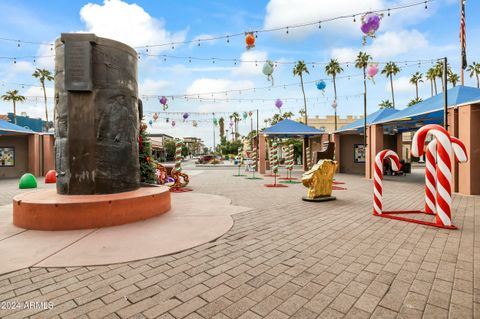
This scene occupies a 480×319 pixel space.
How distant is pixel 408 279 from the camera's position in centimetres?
301

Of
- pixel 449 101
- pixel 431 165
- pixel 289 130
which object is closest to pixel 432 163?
pixel 431 165

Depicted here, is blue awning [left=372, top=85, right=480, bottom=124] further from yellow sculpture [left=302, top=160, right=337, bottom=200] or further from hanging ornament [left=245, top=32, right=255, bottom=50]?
hanging ornament [left=245, top=32, right=255, bottom=50]

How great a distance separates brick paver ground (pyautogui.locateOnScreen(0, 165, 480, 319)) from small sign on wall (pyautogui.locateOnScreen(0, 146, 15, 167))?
22578 mm

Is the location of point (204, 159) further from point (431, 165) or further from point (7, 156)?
point (431, 165)

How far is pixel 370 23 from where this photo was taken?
8.05 m

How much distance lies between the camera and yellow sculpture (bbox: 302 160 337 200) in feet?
27.2

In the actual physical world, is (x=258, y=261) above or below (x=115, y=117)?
below

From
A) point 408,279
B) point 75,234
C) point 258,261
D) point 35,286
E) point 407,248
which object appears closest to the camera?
point 35,286

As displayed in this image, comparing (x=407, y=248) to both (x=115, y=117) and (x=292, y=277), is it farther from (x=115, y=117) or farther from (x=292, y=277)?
(x=115, y=117)

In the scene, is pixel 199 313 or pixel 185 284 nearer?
pixel 199 313

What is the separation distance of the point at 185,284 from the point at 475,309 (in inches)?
114

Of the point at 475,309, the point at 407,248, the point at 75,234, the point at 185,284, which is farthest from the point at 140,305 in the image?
the point at 407,248

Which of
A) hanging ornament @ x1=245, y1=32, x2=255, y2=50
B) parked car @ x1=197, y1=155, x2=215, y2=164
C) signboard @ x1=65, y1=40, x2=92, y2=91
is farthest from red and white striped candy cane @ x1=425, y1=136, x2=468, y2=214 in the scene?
parked car @ x1=197, y1=155, x2=215, y2=164

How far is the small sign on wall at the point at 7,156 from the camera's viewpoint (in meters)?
19.7
